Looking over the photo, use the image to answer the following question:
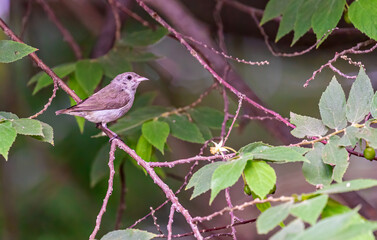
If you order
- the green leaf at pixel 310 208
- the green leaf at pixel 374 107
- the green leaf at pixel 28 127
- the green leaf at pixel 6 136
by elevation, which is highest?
the green leaf at pixel 374 107

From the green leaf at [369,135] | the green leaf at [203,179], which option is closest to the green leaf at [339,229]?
the green leaf at [203,179]

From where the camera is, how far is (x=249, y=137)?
545cm

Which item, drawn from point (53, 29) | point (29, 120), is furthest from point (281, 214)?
point (53, 29)

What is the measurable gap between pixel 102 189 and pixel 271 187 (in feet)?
10.7

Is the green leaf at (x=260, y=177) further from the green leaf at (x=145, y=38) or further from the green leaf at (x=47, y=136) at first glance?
the green leaf at (x=145, y=38)

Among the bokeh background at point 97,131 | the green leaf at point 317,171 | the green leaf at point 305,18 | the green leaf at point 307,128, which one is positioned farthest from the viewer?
the bokeh background at point 97,131

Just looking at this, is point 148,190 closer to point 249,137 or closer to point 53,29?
point 249,137

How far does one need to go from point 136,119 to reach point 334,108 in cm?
155

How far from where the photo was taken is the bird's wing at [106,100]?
3248 mm

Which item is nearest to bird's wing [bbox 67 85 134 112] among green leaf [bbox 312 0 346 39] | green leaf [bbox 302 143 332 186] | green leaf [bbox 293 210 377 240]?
green leaf [bbox 312 0 346 39]

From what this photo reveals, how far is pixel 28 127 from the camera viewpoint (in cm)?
201

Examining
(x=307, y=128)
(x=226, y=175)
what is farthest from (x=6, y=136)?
(x=307, y=128)

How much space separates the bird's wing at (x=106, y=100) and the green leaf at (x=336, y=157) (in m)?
1.75

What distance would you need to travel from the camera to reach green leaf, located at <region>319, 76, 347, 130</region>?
6.15 ft
